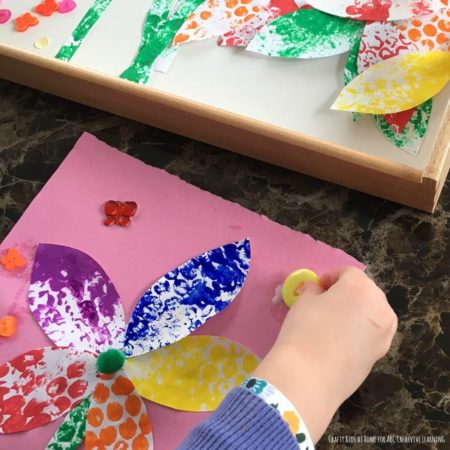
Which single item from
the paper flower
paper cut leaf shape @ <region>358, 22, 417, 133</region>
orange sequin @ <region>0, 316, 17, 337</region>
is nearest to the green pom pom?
the paper flower

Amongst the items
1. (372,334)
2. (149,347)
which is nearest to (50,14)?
(149,347)

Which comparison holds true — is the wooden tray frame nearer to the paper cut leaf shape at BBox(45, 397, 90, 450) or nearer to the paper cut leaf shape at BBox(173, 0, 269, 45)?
the paper cut leaf shape at BBox(173, 0, 269, 45)

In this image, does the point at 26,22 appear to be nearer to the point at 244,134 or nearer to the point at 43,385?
the point at 244,134

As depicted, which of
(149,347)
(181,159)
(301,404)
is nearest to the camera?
(301,404)

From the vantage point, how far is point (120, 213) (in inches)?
29.4

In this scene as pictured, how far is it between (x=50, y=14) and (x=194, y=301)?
39 centimetres

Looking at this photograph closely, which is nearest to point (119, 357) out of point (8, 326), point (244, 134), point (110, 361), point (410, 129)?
point (110, 361)

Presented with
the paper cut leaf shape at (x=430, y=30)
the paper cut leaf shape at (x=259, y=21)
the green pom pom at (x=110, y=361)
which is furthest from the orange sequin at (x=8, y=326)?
the paper cut leaf shape at (x=430, y=30)

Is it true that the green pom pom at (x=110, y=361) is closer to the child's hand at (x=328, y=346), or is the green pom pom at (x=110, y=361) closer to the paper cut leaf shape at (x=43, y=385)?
the paper cut leaf shape at (x=43, y=385)

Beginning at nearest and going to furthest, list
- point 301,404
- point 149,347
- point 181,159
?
point 301,404
point 149,347
point 181,159

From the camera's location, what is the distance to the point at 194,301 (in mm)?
685

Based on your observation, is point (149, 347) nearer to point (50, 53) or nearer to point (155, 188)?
point (155, 188)

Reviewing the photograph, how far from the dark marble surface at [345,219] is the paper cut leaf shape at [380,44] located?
5.4 inches

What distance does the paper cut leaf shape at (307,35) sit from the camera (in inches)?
28.5
